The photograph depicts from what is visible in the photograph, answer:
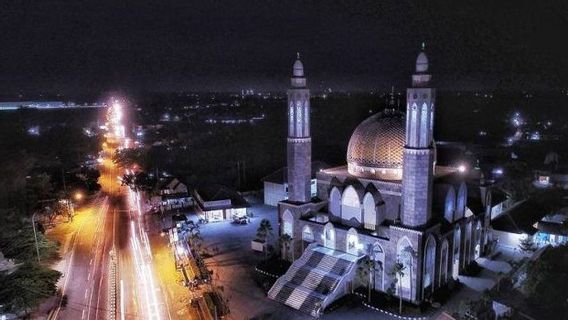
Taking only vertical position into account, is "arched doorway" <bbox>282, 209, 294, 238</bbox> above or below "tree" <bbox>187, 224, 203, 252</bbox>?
above

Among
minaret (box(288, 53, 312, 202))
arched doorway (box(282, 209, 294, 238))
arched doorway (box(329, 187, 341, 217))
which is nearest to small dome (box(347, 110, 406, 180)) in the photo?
arched doorway (box(329, 187, 341, 217))

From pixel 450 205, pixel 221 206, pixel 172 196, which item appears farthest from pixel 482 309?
pixel 172 196

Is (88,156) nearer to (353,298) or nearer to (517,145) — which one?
(353,298)

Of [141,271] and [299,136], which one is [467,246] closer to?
[299,136]

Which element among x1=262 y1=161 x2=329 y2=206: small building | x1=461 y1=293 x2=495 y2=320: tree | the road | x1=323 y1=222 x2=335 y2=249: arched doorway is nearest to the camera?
x1=461 y1=293 x2=495 y2=320: tree

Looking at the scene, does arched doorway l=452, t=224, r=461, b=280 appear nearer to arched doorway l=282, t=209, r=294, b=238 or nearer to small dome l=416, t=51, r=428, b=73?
small dome l=416, t=51, r=428, b=73

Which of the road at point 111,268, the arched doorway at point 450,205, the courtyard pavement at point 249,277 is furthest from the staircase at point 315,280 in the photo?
the arched doorway at point 450,205
